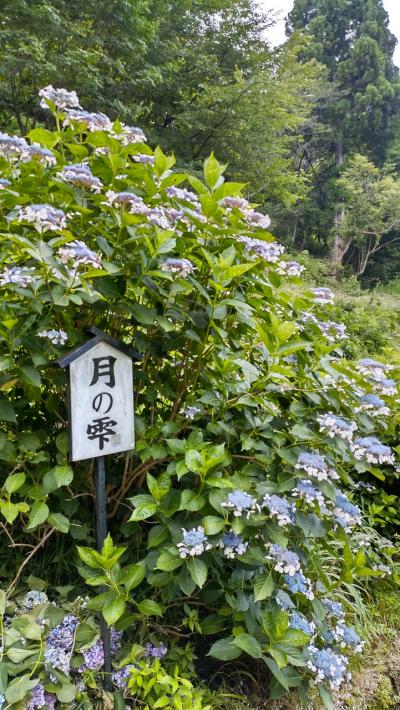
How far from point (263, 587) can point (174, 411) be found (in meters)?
0.52

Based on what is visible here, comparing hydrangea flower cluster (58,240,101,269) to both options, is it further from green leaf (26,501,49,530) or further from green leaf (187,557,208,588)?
green leaf (187,557,208,588)

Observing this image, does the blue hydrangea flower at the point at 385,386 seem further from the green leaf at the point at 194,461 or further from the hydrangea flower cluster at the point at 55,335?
the hydrangea flower cluster at the point at 55,335

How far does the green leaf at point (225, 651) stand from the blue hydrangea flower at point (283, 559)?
21 centimetres

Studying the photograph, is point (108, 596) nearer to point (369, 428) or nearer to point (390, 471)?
point (369, 428)

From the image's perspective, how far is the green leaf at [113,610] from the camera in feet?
3.17

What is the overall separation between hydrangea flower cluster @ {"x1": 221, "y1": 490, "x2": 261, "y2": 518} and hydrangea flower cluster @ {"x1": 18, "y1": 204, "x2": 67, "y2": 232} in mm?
689

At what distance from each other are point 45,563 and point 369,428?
1057mm

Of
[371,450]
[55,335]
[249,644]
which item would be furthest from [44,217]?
[249,644]

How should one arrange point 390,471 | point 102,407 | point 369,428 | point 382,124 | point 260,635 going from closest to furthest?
point 102,407 < point 260,635 < point 369,428 < point 390,471 < point 382,124

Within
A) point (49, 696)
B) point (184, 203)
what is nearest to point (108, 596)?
point (49, 696)

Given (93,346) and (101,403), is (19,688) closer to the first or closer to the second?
(101,403)

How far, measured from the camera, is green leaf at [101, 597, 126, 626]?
38.0 inches

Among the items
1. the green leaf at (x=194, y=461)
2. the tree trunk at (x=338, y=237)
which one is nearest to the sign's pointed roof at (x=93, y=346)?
the green leaf at (x=194, y=461)

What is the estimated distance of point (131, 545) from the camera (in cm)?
143
